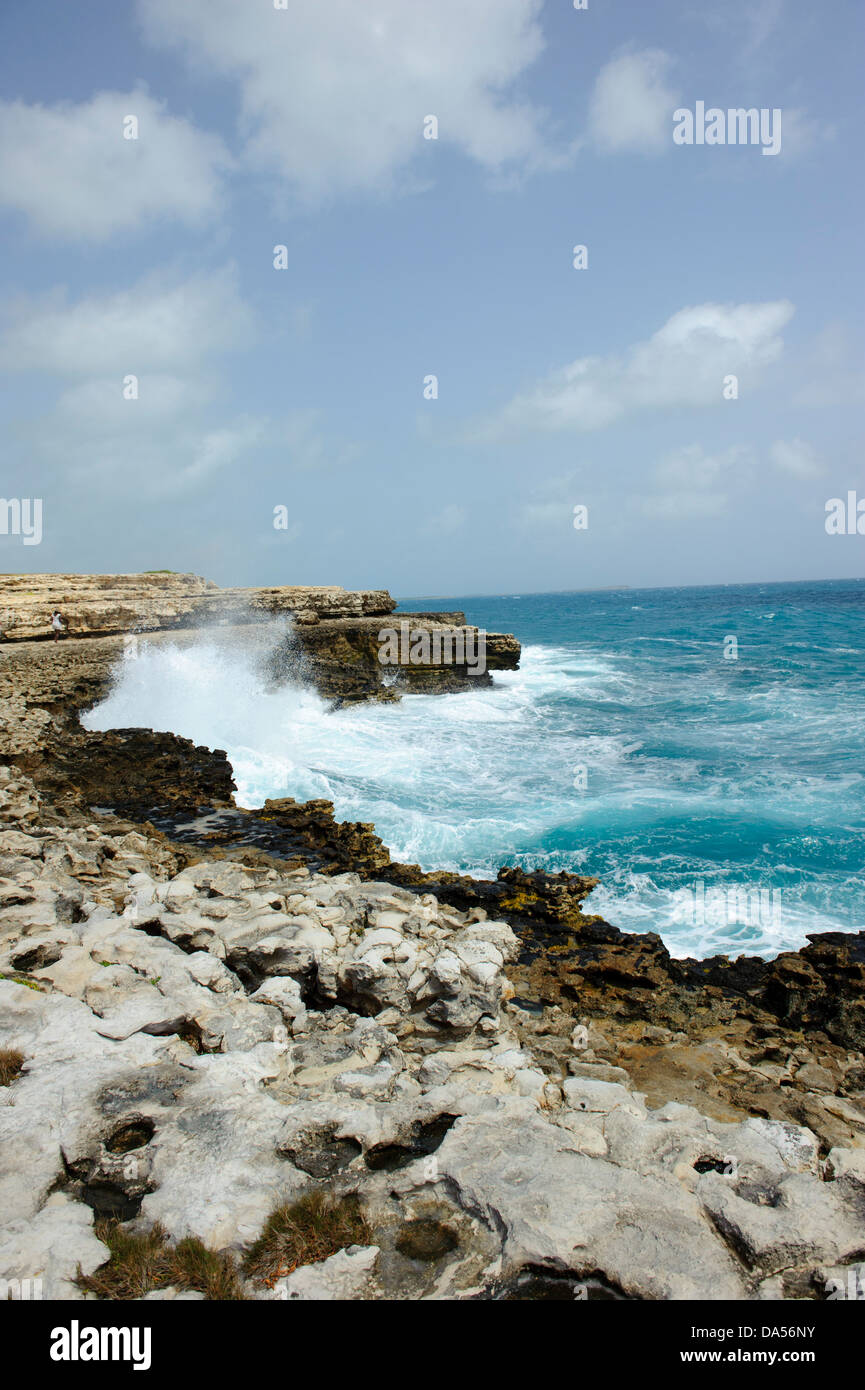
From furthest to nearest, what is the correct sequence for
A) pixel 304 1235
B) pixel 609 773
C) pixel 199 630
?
pixel 199 630 < pixel 609 773 < pixel 304 1235

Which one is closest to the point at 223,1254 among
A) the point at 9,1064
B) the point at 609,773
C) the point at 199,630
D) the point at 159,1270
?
the point at 159,1270

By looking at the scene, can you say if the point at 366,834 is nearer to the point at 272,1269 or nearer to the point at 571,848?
the point at 571,848

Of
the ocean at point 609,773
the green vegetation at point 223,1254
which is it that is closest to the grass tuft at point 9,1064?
the green vegetation at point 223,1254

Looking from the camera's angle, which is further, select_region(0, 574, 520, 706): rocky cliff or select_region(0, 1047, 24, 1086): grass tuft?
select_region(0, 574, 520, 706): rocky cliff

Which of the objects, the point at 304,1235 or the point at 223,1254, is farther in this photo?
the point at 304,1235

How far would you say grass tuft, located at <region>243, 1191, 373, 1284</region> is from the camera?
3086 mm

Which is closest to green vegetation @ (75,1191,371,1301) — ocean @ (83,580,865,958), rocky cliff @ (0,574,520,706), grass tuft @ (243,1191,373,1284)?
grass tuft @ (243,1191,373,1284)

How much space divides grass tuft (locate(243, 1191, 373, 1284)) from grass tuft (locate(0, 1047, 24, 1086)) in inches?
83.1

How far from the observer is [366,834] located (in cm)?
1100

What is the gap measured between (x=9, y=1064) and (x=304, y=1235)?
7.85 feet

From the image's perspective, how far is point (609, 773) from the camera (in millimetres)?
15734

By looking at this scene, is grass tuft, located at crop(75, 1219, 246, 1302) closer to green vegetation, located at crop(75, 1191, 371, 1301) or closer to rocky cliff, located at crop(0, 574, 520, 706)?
green vegetation, located at crop(75, 1191, 371, 1301)

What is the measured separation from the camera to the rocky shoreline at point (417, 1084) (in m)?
3.16

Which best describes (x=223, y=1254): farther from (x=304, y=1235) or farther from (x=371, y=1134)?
(x=371, y=1134)
